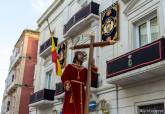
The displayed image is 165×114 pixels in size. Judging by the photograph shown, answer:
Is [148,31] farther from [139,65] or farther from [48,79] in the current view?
[48,79]

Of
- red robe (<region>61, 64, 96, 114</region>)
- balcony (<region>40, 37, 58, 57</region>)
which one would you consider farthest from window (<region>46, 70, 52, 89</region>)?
red robe (<region>61, 64, 96, 114</region>)

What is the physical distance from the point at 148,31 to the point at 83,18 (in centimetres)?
365

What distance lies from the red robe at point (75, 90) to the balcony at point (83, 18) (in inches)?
268

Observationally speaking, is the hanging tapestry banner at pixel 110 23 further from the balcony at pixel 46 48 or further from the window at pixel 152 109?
the balcony at pixel 46 48

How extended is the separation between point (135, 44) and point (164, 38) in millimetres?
2078

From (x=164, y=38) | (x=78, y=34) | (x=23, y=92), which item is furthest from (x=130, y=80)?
(x=23, y=92)

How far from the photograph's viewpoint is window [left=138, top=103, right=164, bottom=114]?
816 cm

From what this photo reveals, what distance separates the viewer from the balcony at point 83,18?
11984mm

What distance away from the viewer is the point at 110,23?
1109 cm

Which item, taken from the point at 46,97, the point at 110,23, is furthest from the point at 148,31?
the point at 46,97

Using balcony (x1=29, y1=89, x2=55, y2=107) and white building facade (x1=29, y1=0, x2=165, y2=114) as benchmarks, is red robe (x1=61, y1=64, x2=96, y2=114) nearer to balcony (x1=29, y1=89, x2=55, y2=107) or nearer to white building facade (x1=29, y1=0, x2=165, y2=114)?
white building facade (x1=29, y1=0, x2=165, y2=114)

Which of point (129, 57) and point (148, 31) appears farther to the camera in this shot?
point (148, 31)

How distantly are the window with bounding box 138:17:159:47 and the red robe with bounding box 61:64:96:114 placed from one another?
4446 mm

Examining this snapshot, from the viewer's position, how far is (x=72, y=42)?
1388 cm
